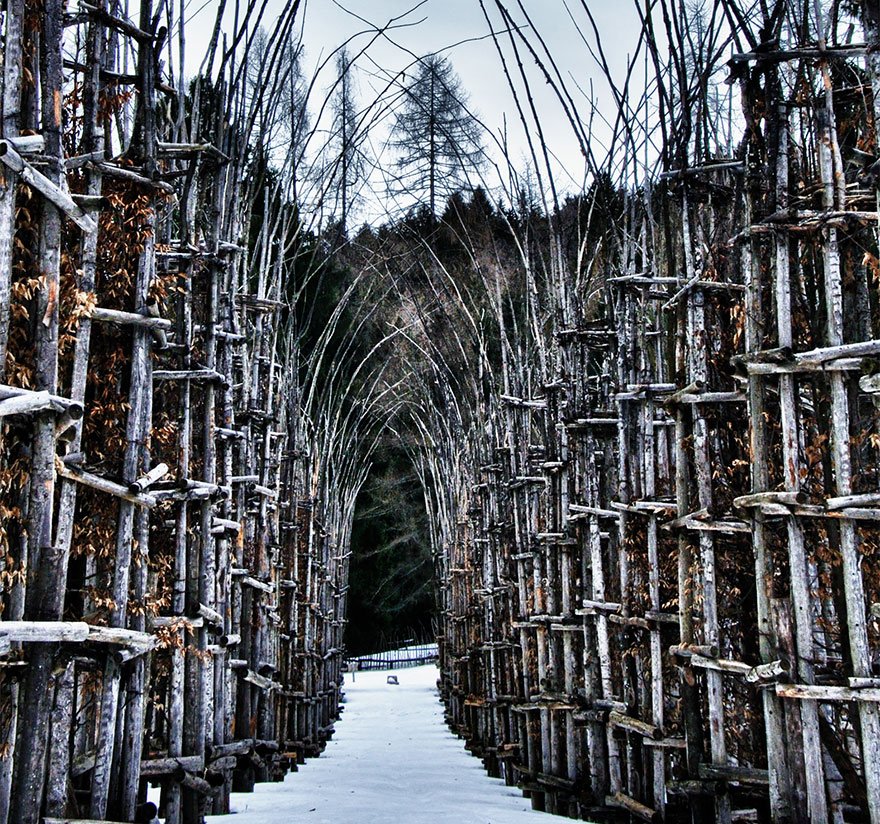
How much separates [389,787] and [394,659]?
101 ft

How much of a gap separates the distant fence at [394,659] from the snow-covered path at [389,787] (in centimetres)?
1540

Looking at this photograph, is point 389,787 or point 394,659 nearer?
point 389,787

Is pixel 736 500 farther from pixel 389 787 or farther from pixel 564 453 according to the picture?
pixel 389 787

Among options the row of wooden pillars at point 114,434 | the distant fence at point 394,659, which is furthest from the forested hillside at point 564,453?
the distant fence at point 394,659

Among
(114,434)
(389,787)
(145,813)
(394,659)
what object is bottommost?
(389,787)

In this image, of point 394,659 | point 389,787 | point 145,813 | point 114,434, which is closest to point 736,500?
point 114,434

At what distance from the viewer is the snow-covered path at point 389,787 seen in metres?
11.8

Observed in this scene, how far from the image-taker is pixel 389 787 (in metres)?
15.0

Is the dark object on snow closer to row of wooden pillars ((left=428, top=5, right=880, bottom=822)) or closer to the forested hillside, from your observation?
the forested hillside

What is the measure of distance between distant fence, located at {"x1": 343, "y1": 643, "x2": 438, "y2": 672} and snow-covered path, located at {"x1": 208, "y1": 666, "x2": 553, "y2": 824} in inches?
606

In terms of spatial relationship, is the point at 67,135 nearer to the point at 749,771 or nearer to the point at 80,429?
the point at 80,429

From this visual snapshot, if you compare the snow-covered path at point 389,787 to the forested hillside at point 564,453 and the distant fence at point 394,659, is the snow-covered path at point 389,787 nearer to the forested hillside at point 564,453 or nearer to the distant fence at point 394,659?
the forested hillside at point 564,453

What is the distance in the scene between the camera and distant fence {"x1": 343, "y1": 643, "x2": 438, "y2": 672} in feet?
145

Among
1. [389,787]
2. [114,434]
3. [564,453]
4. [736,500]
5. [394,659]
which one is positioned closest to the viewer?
[736,500]
